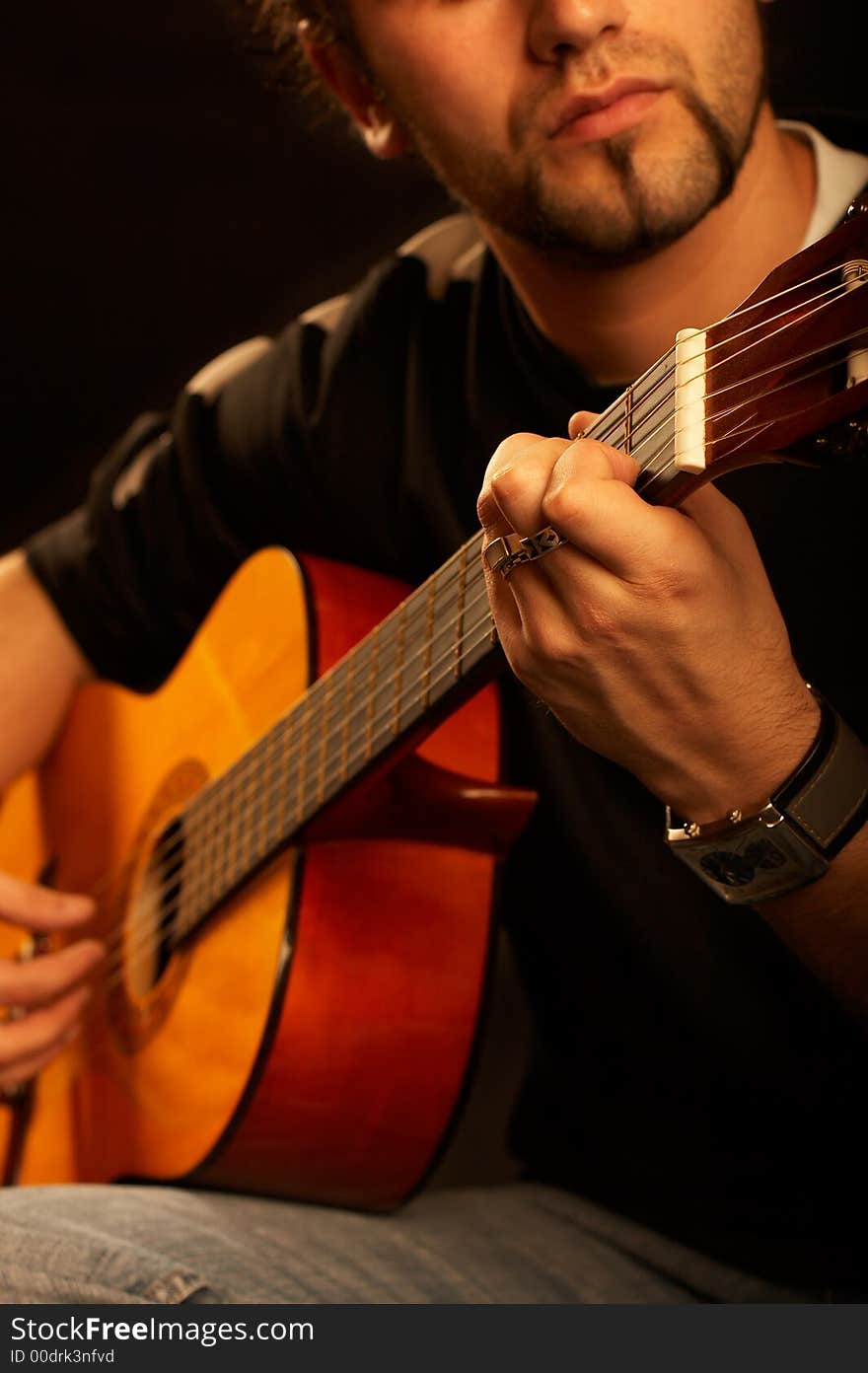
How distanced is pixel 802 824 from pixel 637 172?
43cm

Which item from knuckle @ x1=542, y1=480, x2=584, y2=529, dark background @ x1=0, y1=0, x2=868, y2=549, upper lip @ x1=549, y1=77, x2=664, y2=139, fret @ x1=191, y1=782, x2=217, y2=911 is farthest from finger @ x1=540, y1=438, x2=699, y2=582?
dark background @ x1=0, y1=0, x2=868, y2=549

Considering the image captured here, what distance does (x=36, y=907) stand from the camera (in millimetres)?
1226

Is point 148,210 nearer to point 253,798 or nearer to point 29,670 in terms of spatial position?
point 29,670

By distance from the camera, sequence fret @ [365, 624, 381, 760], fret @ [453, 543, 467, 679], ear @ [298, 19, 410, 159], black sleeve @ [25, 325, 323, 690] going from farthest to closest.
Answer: black sleeve @ [25, 325, 323, 690] < ear @ [298, 19, 410, 159] < fret @ [365, 624, 381, 760] < fret @ [453, 543, 467, 679]

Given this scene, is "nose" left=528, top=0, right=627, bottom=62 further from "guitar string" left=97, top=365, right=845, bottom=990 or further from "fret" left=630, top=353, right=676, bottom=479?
"guitar string" left=97, top=365, right=845, bottom=990

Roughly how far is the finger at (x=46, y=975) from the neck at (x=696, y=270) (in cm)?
66

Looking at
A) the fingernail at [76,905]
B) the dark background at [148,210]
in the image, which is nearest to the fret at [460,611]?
the fingernail at [76,905]

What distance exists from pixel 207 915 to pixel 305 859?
125mm

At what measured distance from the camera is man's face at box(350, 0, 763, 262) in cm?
86

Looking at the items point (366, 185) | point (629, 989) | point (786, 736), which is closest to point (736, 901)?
point (786, 736)

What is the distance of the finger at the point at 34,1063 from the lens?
1188 mm

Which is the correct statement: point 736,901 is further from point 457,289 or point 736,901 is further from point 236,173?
point 236,173

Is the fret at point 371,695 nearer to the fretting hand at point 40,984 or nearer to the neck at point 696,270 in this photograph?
the neck at point 696,270

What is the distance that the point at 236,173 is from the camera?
5.67 feet
